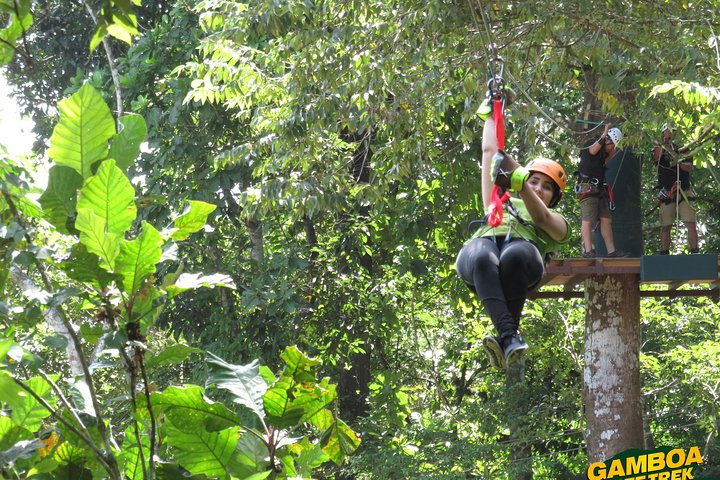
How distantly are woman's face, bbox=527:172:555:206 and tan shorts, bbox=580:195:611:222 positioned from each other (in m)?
4.00

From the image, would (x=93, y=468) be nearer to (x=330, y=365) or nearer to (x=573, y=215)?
(x=330, y=365)

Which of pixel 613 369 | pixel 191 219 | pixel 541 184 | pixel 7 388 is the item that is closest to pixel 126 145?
pixel 191 219

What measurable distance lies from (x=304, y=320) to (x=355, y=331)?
Result: 87 centimetres

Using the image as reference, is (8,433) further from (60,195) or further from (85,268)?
(60,195)

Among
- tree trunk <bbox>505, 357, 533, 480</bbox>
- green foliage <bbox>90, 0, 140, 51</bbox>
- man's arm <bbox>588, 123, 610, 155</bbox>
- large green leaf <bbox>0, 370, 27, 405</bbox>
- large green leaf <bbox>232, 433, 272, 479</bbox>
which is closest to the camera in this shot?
green foliage <bbox>90, 0, 140, 51</bbox>

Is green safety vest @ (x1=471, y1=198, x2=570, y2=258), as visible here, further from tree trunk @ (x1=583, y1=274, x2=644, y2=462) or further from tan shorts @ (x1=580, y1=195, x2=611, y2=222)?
tree trunk @ (x1=583, y1=274, x2=644, y2=462)

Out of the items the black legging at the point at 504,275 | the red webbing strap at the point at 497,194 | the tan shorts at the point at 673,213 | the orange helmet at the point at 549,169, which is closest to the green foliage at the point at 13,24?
the red webbing strap at the point at 497,194

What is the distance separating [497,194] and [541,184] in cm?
45

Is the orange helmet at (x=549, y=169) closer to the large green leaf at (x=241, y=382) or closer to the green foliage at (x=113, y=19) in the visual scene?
the large green leaf at (x=241, y=382)

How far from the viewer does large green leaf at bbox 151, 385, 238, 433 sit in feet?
8.23

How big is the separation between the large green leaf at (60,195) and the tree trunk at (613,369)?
676 centimetres

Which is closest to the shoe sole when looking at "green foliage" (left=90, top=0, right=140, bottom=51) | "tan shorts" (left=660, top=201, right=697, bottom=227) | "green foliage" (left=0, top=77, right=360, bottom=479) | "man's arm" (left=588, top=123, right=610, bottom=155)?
"green foliage" (left=0, top=77, right=360, bottom=479)

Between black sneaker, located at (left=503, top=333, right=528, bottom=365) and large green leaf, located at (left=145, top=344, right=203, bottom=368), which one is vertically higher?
black sneaker, located at (left=503, top=333, right=528, bottom=365)

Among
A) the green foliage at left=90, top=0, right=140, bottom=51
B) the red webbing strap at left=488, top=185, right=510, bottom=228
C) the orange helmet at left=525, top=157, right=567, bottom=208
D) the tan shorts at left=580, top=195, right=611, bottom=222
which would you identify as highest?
the tan shorts at left=580, top=195, right=611, bottom=222
